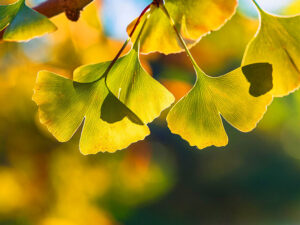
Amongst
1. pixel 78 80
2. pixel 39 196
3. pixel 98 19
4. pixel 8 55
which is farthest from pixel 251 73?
pixel 39 196

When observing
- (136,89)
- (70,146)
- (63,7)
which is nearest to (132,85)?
(136,89)

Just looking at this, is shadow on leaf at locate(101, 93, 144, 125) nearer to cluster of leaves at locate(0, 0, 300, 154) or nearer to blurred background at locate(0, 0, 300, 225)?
cluster of leaves at locate(0, 0, 300, 154)

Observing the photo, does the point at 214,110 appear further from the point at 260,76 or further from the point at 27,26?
the point at 27,26

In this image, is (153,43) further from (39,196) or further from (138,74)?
(39,196)

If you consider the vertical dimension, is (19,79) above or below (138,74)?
below

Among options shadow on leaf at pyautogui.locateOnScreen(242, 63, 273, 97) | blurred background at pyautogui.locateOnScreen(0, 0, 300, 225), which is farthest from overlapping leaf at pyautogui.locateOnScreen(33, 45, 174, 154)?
blurred background at pyautogui.locateOnScreen(0, 0, 300, 225)

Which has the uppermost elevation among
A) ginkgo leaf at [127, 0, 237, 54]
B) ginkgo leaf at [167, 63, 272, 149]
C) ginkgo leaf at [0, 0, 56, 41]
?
ginkgo leaf at [0, 0, 56, 41]
